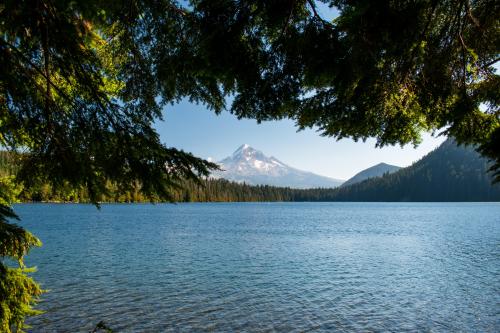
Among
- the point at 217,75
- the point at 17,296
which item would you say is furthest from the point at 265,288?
the point at 217,75

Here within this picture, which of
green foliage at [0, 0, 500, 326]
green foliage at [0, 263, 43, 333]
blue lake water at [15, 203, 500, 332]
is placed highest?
green foliage at [0, 0, 500, 326]

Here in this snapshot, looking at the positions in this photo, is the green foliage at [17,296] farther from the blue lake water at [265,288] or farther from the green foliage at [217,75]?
the blue lake water at [265,288]

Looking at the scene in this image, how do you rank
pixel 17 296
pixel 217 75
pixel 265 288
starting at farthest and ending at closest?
pixel 265 288, pixel 17 296, pixel 217 75

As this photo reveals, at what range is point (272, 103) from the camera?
625 cm

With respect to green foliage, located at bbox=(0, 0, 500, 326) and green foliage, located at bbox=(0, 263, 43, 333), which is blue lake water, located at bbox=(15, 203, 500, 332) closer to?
green foliage, located at bbox=(0, 263, 43, 333)

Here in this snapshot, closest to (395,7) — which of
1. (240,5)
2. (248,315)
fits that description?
(240,5)

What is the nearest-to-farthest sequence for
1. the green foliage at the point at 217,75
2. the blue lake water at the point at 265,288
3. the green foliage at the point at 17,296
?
the green foliage at the point at 217,75 < the green foliage at the point at 17,296 < the blue lake water at the point at 265,288

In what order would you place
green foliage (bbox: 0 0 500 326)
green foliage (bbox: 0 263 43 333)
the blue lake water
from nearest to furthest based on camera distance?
1. green foliage (bbox: 0 0 500 326)
2. green foliage (bbox: 0 263 43 333)
3. the blue lake water

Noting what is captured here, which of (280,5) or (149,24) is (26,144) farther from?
(280,5)

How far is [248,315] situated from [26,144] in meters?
13.4

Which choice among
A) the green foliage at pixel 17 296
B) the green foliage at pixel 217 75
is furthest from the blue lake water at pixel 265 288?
the green foliage at pixel 217 75

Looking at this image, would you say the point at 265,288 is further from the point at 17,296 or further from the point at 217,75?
the point at 217,75

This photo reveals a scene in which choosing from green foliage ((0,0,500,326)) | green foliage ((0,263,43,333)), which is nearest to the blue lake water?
green foliage ((0,263,43,333))

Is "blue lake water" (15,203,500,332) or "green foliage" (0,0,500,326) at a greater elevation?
"green foliage" (0,0,500,326)
